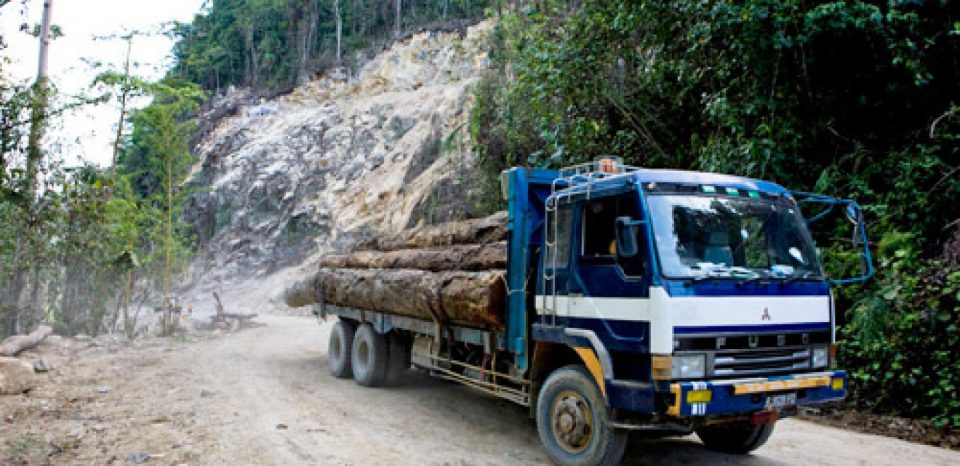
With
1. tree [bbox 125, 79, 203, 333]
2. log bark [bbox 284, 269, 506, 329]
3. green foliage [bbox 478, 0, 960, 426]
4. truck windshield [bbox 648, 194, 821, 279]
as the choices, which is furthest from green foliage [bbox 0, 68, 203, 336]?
truck windshield [bbox 648, 194, 821, 279]

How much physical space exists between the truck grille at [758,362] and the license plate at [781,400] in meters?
0.19

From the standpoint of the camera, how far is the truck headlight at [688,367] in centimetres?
466

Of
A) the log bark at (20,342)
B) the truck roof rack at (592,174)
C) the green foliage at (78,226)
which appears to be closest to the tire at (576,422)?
the truck roof rack at (592,174)

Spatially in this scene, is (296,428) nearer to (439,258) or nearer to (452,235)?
(439,258)

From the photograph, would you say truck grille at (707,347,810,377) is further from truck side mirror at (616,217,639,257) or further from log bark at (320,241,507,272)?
log bark at (320,241,507,272)

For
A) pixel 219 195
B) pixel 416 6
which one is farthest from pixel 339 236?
pixel 416 6

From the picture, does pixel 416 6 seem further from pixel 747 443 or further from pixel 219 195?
pixel 747 443

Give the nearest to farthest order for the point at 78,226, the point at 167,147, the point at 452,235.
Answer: the point at 452,235 < the point at 78,226 < the point at 167,147

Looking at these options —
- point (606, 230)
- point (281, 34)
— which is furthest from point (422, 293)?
point (281, 34)

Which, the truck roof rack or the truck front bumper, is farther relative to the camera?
the truck roof rack

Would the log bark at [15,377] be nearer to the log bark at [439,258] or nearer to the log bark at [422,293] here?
the log bark at [422,293]

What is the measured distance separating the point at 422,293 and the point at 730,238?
381 centimetres

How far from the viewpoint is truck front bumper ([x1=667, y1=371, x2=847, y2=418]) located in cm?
455

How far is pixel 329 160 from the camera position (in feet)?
125
